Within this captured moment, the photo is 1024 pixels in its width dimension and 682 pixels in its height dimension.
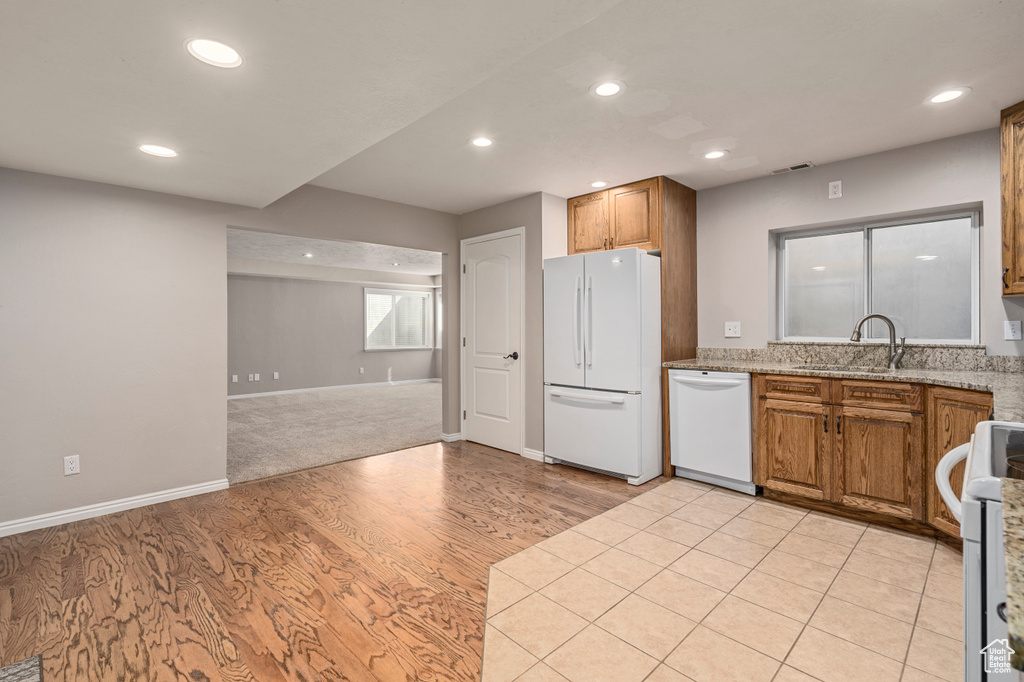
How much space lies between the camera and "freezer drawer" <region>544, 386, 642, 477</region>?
3.64 m

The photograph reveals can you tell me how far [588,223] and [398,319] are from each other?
7.03m

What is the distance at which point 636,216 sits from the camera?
393 centimetres

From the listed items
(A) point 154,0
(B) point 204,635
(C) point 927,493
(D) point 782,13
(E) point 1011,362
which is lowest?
(B) point 204,635

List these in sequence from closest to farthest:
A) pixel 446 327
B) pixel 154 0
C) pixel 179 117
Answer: pixel 154 0 < pixel 179 117 < pixel 446 327

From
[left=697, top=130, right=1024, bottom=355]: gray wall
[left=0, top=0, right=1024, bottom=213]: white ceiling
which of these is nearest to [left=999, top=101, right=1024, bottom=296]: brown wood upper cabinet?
[left=0, top=0, right=1024, bottom=213]: white ceiling

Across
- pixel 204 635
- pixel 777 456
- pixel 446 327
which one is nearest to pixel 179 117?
pixel 204 635

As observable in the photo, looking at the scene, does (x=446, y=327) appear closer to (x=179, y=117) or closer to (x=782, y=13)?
(x=179, y=117)

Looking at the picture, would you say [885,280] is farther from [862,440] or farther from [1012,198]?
[862,440]

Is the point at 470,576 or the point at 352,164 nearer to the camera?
the point at 470,576

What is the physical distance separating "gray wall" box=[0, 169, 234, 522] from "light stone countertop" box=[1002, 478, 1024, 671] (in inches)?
160

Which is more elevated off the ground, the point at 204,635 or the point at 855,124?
the point at 855,124

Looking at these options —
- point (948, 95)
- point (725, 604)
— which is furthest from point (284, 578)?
point (948, 95)

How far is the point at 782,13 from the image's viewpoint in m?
1.84

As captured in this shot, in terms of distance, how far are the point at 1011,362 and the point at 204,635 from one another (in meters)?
4.39
